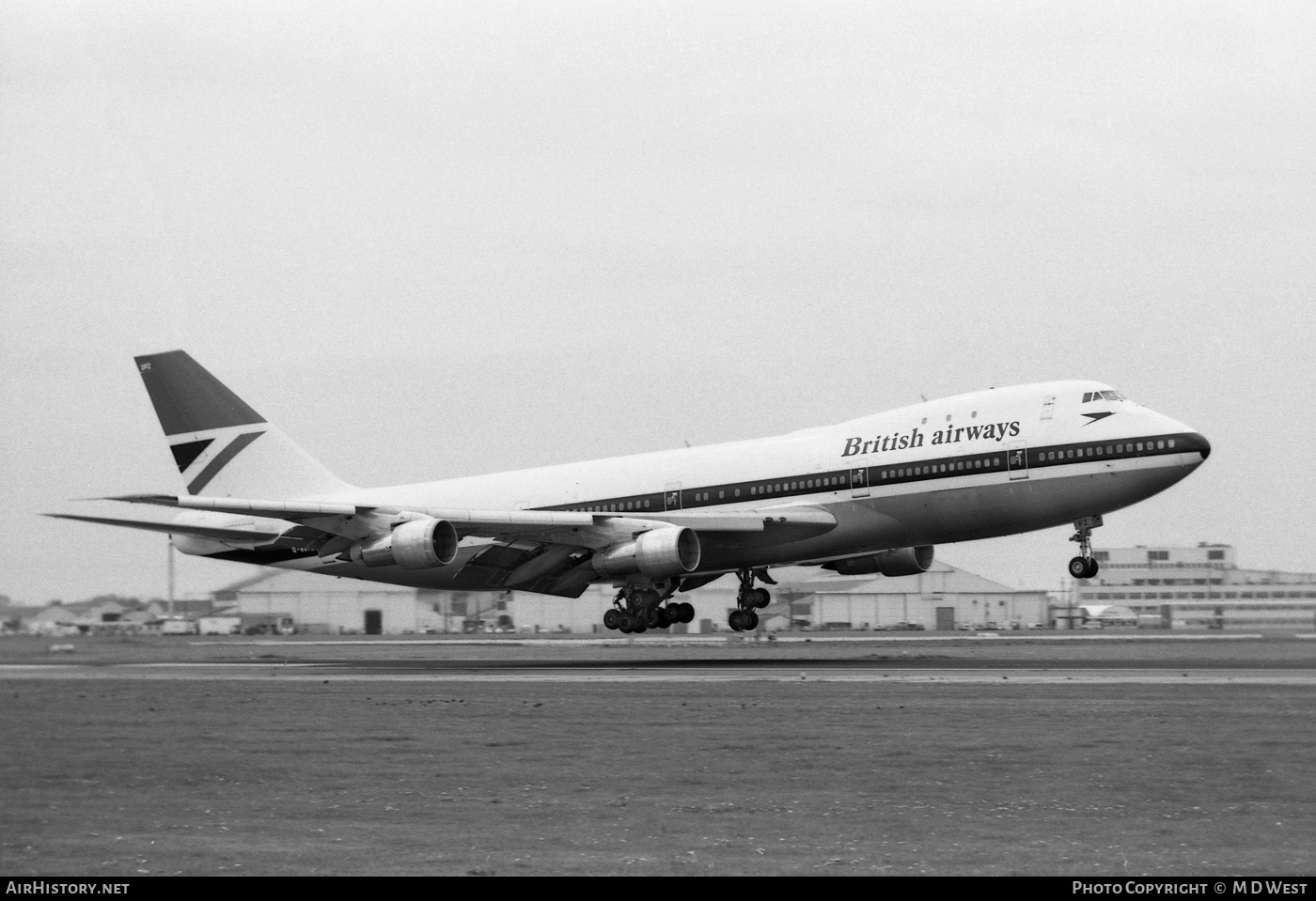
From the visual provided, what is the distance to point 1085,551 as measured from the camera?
45438 millimetres

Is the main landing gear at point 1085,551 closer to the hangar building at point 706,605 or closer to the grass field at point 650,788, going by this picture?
the grass field at point 650,788

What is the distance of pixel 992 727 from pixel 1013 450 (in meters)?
21.4

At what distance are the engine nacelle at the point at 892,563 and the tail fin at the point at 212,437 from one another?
21240 mm

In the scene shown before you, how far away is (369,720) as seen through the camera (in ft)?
82.4

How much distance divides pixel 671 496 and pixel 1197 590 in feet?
107

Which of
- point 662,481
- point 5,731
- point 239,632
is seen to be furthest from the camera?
point 239,632

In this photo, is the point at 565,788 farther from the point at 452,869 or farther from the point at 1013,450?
the point at 1013,450

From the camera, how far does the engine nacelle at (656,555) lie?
44.8m

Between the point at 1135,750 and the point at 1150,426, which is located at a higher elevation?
the point at 1150,426

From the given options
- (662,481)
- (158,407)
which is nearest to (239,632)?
(158,407)

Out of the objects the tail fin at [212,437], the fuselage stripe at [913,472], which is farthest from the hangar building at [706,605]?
the fuselage stripe at [913,472]

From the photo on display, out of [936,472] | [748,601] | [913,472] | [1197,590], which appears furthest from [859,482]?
[1197,590]

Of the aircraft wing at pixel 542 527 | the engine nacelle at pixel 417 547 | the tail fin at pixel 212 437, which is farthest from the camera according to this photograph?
the tail fin at pixel 212 437

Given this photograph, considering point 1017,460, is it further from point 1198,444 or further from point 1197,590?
point 1197,590
